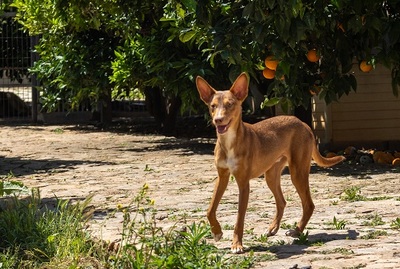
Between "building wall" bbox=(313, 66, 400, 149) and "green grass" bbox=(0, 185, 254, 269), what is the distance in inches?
327

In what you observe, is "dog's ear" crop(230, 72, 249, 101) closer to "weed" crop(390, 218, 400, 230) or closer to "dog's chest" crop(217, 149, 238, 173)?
"dog's chest" crop(217, 149, 238, 173)

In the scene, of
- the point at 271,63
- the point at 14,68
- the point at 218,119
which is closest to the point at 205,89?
the point at 218,119

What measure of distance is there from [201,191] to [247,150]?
3.57 m

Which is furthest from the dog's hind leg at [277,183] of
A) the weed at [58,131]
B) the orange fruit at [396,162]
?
the weed at [58,131]

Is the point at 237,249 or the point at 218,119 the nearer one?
the point at 237,249

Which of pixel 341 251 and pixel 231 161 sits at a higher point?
pixel 231 161

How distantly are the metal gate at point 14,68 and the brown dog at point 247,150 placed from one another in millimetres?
18555

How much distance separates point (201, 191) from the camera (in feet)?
36.6

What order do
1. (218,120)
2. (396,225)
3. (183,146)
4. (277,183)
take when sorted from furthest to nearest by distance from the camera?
(183,146) → (277,183) → (396,225) → (218,120)

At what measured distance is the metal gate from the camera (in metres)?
26.4

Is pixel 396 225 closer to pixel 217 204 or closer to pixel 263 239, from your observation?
pixel 263 239

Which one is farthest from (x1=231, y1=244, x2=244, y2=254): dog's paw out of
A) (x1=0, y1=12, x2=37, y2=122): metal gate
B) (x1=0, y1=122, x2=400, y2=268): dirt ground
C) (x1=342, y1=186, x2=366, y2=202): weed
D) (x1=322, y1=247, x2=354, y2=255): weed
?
(x1=0, y1=12, x2=37, y2=122): metal gate

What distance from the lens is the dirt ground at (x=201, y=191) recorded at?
7.32 m

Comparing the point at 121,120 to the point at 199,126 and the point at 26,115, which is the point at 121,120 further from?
the point at 199,126
